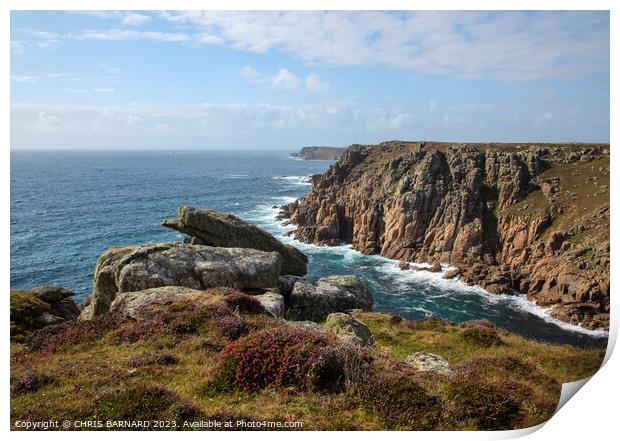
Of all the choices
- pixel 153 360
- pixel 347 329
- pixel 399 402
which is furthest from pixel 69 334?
pixel 399 402

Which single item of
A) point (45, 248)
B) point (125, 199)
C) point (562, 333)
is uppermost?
point (125, 199)

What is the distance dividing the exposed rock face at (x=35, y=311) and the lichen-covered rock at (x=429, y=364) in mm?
18416

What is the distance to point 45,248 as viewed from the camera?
57531 millimetres

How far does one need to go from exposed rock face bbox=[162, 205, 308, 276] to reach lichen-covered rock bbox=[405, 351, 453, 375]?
48.2ft

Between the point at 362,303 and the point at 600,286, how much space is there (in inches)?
730

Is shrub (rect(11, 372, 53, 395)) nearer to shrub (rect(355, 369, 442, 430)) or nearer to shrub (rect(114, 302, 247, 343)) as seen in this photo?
shrub (rect(114, 302, 247, 343))

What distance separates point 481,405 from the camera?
10.8 meters

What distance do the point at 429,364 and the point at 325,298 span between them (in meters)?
10.3

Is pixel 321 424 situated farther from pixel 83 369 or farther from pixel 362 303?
pixel 362 303

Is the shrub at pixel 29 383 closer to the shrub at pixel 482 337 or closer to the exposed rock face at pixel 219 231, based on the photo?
the exposed rock face at pixel 219 231

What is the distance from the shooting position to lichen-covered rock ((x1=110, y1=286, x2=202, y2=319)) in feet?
54.0

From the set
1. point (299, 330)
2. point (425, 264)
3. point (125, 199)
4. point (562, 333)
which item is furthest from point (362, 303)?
point (125, 199)

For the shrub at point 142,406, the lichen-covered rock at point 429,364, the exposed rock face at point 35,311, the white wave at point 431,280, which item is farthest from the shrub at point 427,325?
the exposed rock face at point 35,311

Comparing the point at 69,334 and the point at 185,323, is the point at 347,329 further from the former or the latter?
the point at 69,334
